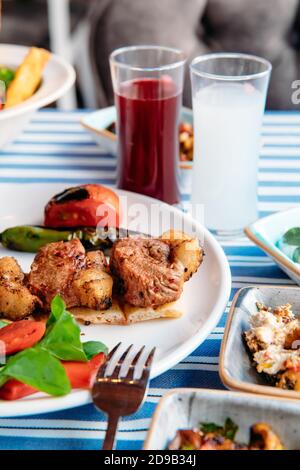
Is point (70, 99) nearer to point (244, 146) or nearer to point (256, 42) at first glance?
point (256, 42)

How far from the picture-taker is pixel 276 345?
1.14 metres

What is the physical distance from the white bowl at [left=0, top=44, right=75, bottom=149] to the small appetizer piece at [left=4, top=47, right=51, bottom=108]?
0.11 ft

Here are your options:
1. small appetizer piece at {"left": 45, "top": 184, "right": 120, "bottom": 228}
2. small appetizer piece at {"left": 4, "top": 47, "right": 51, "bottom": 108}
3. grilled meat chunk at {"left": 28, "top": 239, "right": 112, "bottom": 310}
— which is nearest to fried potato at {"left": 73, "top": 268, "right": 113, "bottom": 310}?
grilled meat chunk at {"left": 28, "top": 239, "right": 112, "bottom": 310}

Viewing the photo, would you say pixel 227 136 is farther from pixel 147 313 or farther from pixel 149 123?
pixel 147 313

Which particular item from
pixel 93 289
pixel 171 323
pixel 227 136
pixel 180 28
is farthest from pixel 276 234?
pixel 180 28

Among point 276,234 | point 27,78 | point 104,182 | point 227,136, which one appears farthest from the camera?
point 27,78

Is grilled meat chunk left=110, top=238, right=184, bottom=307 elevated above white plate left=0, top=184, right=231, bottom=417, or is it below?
above

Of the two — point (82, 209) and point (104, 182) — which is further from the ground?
point (82, 209)

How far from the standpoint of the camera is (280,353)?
1.12 meters

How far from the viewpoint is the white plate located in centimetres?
106

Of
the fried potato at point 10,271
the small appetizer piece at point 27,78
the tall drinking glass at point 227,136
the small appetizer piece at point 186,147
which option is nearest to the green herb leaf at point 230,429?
the fried potato at point 10,271

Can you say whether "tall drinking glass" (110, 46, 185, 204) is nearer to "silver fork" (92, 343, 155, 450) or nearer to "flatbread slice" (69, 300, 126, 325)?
"flatbread slice" (69, 300, 126, 325)

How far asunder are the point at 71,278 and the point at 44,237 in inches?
12.4

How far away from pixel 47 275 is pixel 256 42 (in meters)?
2.59
